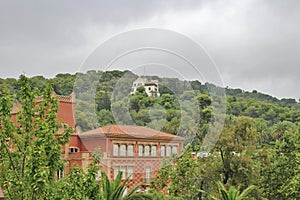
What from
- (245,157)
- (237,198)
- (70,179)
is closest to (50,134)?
(70,179)

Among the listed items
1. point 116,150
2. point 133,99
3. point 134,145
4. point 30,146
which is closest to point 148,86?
point 133,99

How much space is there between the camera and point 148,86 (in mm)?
7145

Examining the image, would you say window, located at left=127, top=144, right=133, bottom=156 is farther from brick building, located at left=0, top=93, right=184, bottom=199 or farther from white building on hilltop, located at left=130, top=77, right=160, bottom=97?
white building on hilltop, located at left=130, top=77, right=160, bottom=97

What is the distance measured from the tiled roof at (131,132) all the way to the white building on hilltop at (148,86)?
0.53 m

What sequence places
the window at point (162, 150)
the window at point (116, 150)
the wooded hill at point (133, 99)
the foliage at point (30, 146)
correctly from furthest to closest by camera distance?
the window at point (116, 150) → the window at point (162, 150) → the wooded hill at point (133, 99) → the foliage at point (30, 146)

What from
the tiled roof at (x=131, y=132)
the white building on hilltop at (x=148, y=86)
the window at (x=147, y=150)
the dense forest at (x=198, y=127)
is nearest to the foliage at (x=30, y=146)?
the dense forest at (x=198, y=127)

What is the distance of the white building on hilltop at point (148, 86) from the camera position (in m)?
6.87

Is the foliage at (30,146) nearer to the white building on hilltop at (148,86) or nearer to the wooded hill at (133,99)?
the wooded hill at (133,99)

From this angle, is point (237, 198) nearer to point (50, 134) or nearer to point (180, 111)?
point (180, 111)

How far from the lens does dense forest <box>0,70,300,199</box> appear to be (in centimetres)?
669

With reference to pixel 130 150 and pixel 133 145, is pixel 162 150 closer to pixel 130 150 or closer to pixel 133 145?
pixel 133 145

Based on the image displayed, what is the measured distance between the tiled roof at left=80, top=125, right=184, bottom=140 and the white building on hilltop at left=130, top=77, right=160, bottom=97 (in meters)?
0.53

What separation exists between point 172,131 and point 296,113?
37.0 m

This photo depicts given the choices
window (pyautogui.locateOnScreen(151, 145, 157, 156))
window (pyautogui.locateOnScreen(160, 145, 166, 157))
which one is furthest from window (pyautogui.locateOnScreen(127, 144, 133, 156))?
window (pyautogui.locateOnScreen(160, 145, 166, 157))
